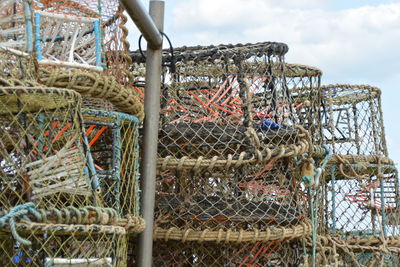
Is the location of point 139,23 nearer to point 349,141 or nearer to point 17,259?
point 17,259

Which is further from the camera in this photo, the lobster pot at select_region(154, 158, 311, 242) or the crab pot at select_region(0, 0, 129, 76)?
the lobster pot at select_region(154, 158, 311, 242)

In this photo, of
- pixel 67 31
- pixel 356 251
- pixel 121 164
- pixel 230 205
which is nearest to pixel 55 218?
pixel 121 164

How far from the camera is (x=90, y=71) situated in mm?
3342

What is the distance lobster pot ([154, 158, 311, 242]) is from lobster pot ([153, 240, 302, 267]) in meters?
0.11

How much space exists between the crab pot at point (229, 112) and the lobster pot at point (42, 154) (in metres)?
1.15

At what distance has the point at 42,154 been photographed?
2734mm

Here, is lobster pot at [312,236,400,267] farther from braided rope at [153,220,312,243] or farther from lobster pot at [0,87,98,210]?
lobster pot at [0,87,98,210]

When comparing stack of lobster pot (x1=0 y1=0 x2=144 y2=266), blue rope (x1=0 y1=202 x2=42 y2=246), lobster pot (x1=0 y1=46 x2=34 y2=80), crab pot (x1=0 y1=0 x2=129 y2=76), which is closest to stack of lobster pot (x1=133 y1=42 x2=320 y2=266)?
crab pot (x1=0 y1=0 x2=129 y2=76)

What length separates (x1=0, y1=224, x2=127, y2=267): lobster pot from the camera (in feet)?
8.43

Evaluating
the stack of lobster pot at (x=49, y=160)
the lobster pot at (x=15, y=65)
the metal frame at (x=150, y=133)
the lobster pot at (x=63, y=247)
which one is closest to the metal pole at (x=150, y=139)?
the metal frame at (x=150, y=133)

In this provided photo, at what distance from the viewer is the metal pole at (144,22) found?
111 inches

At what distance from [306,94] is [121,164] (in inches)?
120

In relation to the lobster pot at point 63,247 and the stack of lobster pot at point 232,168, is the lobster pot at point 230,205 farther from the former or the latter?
the lobster pot at point 63,247

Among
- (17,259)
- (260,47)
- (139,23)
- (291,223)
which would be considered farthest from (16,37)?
(291,223)
